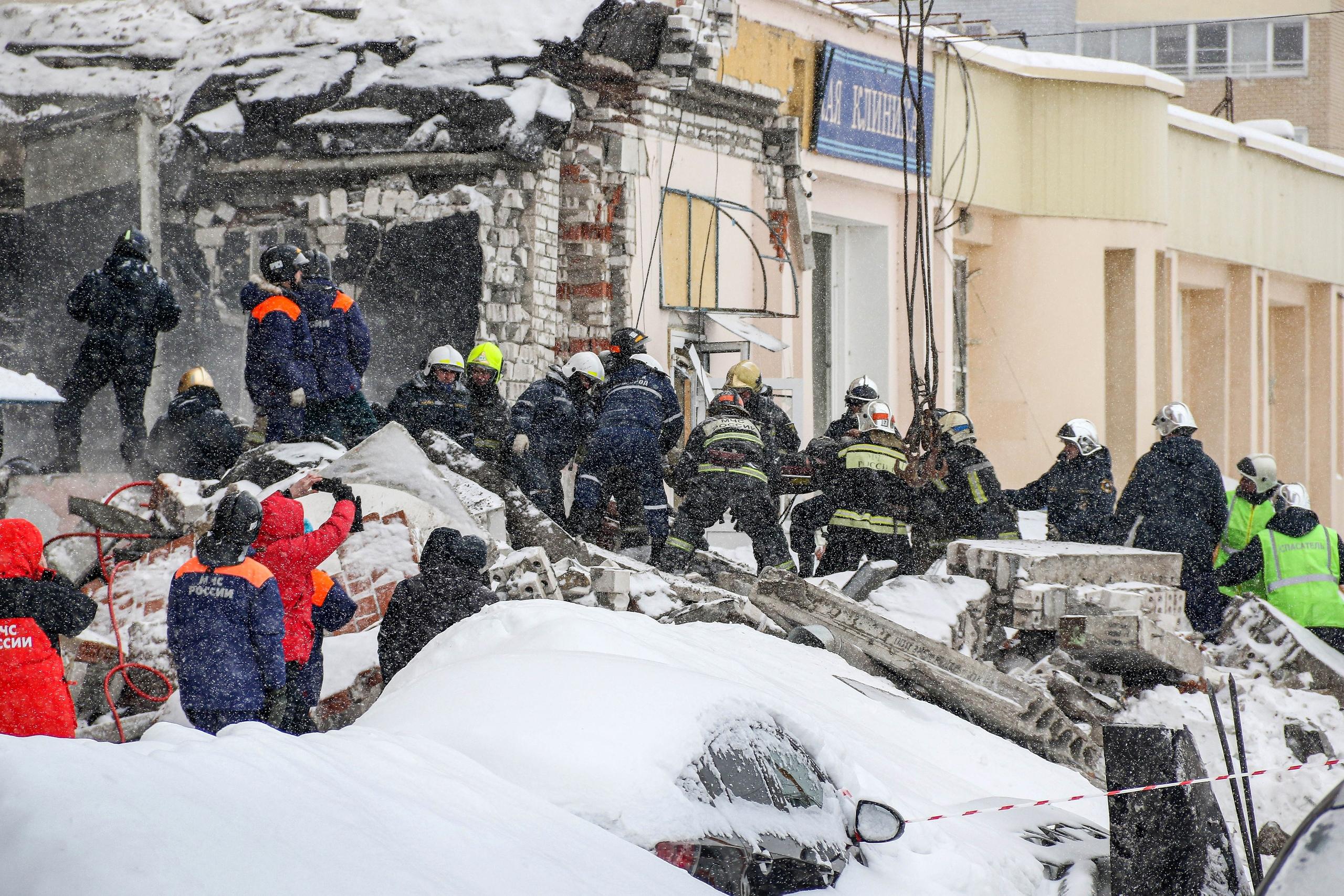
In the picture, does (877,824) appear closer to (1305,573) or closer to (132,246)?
(1305,573)

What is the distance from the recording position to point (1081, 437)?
10.9 m

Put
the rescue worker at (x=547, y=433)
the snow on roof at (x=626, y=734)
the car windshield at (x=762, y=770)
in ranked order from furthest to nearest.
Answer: the rescue worker at (x=547, y=433) < the car windshield at (x=762, y=770) < the snow on roof at (x=626, y=734)

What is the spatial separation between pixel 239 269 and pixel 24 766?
11.0m

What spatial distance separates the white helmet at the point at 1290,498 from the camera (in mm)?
9492

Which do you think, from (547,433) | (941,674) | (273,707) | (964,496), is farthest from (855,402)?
(273,707)

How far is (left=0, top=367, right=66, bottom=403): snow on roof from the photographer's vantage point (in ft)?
26.5

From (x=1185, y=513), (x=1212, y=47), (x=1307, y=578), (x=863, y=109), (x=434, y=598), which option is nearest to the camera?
(x=434, y=598)

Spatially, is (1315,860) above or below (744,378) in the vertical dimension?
below

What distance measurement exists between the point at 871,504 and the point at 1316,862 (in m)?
7.74

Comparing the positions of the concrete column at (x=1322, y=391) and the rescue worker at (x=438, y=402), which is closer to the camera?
the rescue worker at (x=438, y=402)

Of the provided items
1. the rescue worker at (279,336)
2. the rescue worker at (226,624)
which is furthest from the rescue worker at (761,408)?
the rescue worker at (226,624)

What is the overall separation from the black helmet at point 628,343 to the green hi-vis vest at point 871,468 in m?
1.60

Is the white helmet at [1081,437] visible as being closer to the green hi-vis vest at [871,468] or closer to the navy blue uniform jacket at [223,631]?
the green hi-vis vest at [871,468]

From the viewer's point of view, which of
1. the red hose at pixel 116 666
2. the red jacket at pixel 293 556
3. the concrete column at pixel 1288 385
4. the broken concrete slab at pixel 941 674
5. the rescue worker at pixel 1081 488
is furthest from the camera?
the concrete column at pixel 1288 385
